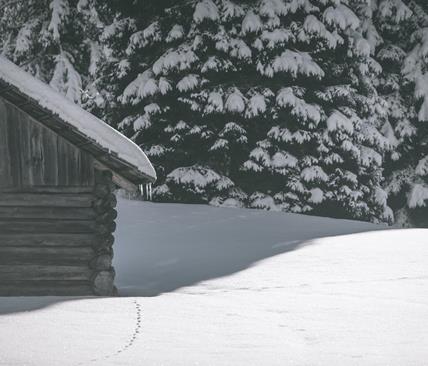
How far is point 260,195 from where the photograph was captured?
22734 mm

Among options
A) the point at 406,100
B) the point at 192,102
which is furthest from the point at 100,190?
the point at 406,100

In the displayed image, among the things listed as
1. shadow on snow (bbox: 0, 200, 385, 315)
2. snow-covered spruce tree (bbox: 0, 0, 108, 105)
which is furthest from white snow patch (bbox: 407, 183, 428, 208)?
snow-covered spruce tree (bbox: 0, 0, 108, 105)

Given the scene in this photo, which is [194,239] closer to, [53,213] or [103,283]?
[103,283]

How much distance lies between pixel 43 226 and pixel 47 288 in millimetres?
933

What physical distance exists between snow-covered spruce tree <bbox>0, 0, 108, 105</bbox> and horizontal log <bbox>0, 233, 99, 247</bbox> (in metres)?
13.3

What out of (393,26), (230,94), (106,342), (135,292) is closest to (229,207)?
(230,94)

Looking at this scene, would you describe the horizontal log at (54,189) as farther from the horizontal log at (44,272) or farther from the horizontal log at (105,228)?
the horizontal log at (44,272)

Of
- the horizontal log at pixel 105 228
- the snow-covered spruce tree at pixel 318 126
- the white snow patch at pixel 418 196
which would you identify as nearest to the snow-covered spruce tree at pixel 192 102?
the snow-covered spruce tree at pixel 318 126

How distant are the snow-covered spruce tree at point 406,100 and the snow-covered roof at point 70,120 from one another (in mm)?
16369

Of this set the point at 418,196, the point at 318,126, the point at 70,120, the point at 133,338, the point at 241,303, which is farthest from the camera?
the point at 418,196

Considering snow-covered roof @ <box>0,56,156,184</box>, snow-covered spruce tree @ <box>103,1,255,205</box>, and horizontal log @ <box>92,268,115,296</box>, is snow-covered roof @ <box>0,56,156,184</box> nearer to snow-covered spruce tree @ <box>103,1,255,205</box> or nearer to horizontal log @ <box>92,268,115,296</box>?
horizontal log @ <box>92,268,115,296</box>

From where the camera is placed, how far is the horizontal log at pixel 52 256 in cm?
1291

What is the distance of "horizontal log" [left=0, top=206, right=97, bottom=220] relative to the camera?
12.9m

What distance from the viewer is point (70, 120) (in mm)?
12125
